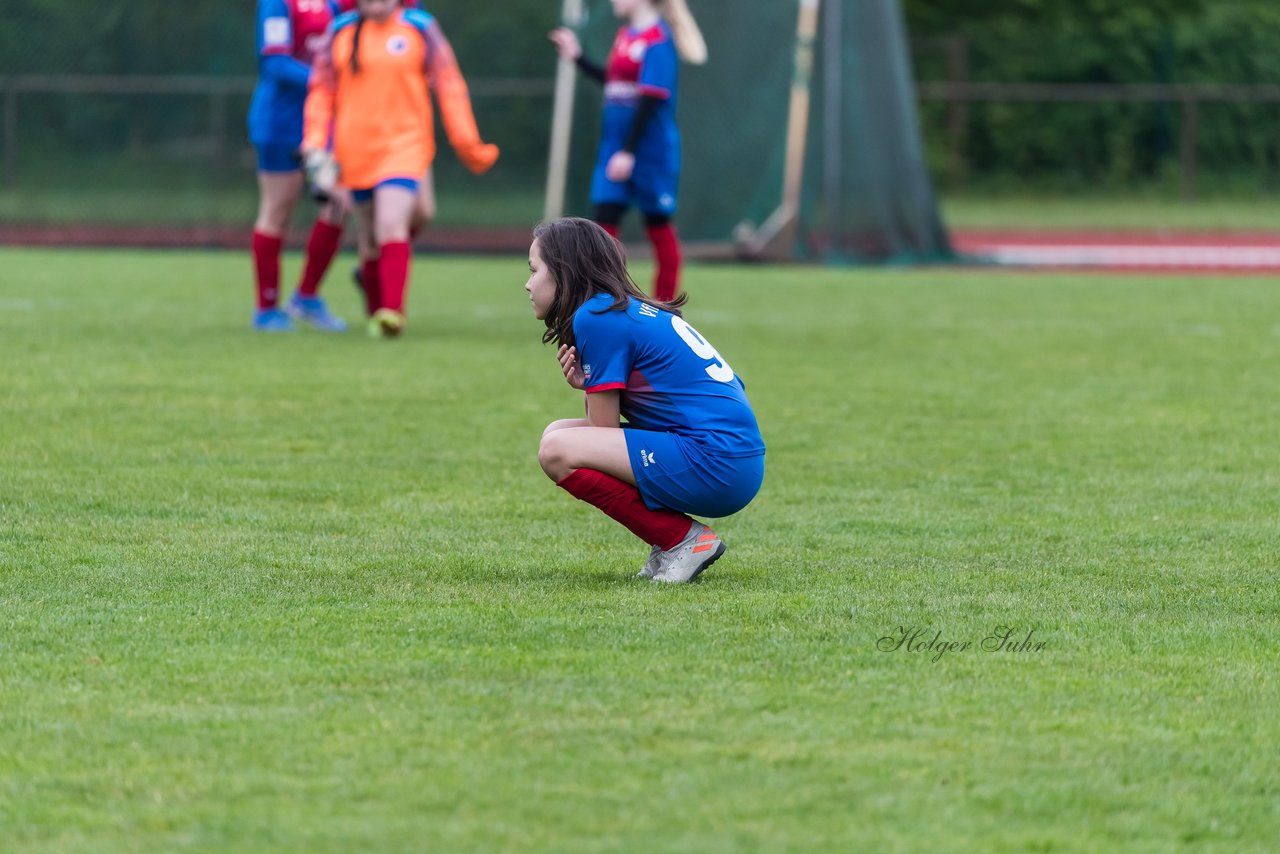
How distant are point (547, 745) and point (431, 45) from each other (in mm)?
7464

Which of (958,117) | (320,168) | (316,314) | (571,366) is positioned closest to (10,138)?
(316,314)

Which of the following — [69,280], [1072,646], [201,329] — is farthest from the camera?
[69,280]

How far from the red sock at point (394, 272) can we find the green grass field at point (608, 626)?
1.25 meters

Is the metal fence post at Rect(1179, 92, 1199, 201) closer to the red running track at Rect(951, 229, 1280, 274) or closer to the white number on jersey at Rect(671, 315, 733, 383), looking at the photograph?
the red running track at Rect(951, 229, 1280, 274)

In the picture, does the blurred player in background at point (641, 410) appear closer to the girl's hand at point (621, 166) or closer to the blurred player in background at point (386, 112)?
the blurred player in background at point (386, 112)

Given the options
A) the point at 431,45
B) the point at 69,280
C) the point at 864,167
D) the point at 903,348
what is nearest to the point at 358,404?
the point at 431,45

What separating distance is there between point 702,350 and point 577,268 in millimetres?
380

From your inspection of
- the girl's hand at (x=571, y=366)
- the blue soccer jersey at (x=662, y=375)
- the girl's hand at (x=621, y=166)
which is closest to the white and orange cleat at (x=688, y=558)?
the blue soccer jersey at (x=662, y=375)

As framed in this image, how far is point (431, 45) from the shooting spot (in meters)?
10.2

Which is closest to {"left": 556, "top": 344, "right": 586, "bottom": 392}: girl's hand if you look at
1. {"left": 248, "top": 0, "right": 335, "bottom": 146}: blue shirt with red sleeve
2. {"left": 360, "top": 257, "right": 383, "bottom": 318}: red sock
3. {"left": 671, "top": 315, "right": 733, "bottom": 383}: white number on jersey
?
{"left": 671, "top": 315, "right": 733, "bottom": 383}: white number on jersey

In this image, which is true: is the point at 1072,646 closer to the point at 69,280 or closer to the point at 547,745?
the point at 547,745

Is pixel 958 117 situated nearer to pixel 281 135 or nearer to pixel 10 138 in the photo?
pixel 10 138

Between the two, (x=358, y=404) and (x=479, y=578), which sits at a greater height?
(x=479, y=578)

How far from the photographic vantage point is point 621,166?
10539mm
